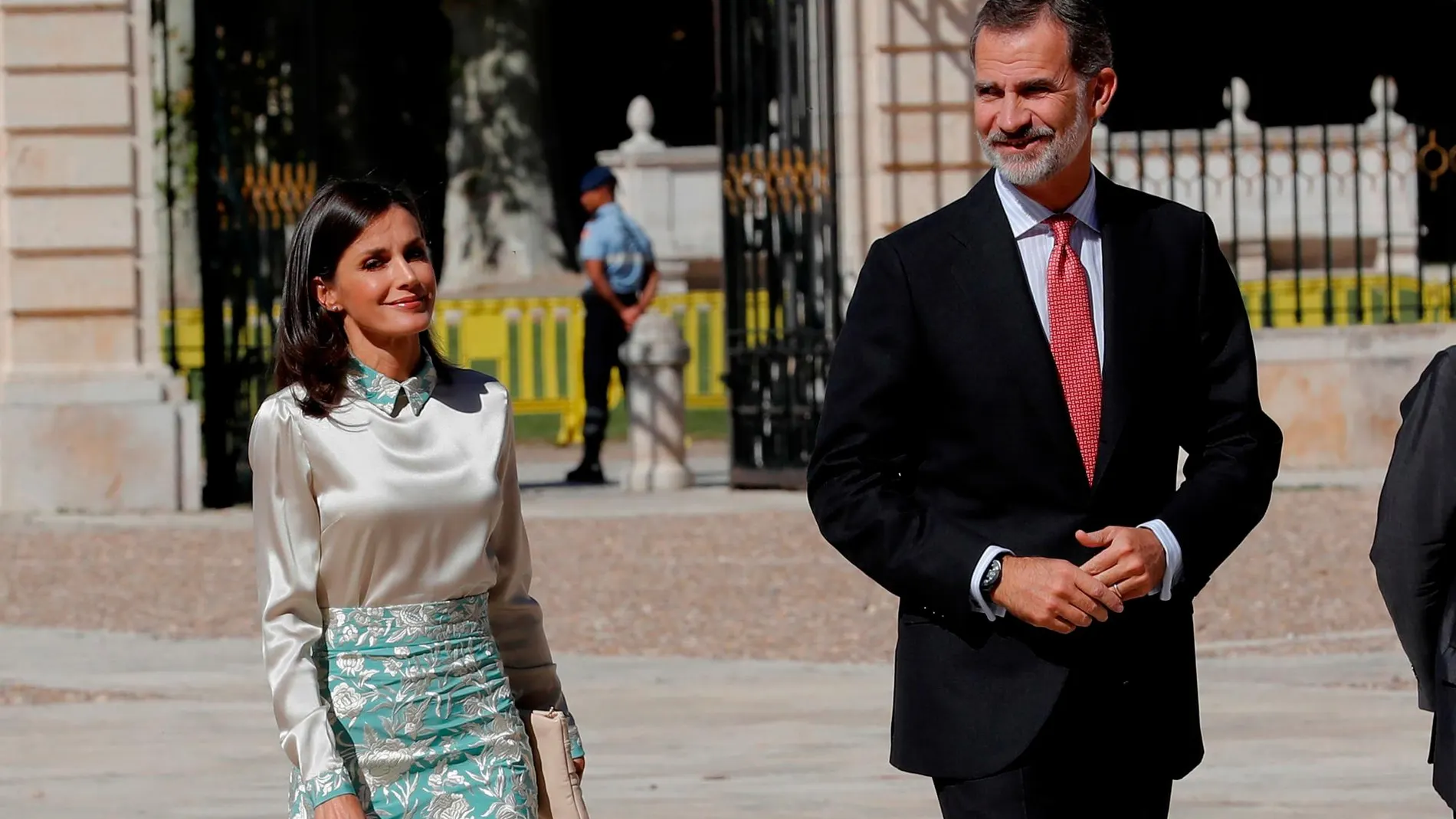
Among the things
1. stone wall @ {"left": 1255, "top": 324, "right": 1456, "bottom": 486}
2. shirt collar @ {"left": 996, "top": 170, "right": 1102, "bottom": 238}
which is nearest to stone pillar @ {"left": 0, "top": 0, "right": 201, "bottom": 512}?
stone wall @ {"left": 1255, "top": 324, "right": 1456, "bottom": 486}

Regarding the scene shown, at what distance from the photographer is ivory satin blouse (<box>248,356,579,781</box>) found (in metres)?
3.82

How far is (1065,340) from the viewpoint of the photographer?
142 inches

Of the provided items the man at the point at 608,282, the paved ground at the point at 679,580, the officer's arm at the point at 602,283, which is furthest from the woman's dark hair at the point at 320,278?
the man at the point at 608,282

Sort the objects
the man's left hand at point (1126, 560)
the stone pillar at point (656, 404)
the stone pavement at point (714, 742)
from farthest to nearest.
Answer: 1. the stone pillar at point (656, 404)
2. the stone pavement at point (714, 742)
3. the man's left hand at point (1126, 560)

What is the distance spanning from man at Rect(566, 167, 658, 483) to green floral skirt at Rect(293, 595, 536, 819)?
484 inches

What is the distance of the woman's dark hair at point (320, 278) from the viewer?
3.91 metres

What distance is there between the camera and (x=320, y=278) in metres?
3.95

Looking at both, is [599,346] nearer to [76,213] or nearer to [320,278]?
[76,213]

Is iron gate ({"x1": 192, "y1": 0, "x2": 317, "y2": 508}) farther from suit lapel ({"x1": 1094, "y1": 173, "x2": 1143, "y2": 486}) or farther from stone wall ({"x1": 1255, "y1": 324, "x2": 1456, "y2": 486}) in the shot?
suit lapel ({"x1": 1094, "y1": 173, "x2": 1143, "y2": 486})

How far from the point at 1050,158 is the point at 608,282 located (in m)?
12.8

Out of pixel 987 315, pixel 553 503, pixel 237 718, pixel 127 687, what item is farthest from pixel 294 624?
pixel 553 503

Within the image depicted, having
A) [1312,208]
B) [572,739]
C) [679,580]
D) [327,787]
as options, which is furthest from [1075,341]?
[1312,208]

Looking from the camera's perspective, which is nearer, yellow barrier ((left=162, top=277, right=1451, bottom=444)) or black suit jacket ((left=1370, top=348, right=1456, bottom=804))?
black suit jacket ((left=1370, top=348, right=1456, bottom=804))

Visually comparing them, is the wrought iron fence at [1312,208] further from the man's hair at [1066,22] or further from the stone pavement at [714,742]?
the man's hair at [1066,22]
